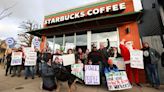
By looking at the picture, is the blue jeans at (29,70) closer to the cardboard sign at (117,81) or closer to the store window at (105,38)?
the store window at (105,38)

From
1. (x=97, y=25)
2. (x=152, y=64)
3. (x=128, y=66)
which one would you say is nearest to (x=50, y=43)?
(x=97, y=25)

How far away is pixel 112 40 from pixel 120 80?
3.73m

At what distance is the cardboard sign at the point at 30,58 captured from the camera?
25.8 feet

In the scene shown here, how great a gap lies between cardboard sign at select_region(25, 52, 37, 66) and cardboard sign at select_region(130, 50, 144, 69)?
5341mm

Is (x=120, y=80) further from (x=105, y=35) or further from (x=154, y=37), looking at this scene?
(x=105, y=35)

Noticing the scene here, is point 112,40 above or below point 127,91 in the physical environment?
above

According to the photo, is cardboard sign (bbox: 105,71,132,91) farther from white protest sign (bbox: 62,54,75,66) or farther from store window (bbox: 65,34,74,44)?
store window (bbox: 65,34,74,44)

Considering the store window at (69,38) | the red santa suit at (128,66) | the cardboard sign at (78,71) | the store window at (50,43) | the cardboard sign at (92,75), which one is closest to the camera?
the cardboard sign at (92,75)

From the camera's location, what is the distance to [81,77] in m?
6.31

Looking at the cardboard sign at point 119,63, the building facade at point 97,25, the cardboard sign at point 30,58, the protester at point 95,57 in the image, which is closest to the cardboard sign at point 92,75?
the protester at point 95,57

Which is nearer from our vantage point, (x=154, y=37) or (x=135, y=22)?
(x=154, y=37)

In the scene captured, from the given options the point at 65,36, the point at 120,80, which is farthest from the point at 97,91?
the point at 65,36

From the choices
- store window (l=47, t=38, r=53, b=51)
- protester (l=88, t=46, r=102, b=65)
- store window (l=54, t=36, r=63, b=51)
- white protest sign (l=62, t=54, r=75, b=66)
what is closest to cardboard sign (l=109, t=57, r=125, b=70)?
protester (l=88, t=46, r=102, b=65)

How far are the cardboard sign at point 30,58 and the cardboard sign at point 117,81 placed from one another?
15.0 ft
